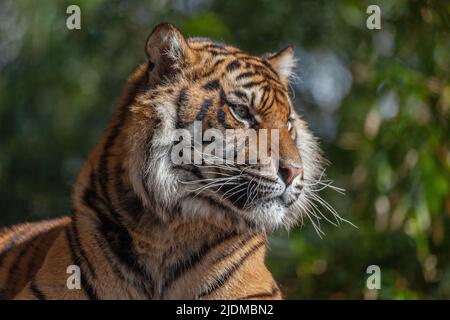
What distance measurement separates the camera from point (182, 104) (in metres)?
3.18

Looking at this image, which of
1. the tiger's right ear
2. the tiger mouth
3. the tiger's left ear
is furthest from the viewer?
the tiger's left ear

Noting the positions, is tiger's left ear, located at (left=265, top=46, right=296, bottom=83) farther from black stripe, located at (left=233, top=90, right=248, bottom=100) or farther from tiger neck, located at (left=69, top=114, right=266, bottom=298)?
tiger neck, located at (left=69, top=114, right=266, bottom=298)

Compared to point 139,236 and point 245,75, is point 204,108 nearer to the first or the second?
point 245,75

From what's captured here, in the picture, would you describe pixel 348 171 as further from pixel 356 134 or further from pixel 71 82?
pixel 71 82

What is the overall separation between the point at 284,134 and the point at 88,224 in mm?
815

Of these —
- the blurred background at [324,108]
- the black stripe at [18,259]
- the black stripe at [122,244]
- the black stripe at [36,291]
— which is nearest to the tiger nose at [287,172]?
the black stripe at [122,244]

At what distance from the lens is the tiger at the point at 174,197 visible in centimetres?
314

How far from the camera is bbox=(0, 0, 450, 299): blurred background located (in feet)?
21.9

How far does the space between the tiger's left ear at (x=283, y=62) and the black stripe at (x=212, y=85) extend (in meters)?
0.44

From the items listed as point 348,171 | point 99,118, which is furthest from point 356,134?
point 99,118

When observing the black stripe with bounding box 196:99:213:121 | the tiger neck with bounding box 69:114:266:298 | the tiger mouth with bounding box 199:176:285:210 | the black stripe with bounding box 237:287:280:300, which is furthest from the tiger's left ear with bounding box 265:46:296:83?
the black stripe with bounding box 237:287:280:300

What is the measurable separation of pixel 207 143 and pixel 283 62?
723 millimetres

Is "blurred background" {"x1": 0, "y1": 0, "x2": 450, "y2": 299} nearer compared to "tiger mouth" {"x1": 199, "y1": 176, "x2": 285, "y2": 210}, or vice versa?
"tiger mouth" {"x1": 199, "y1": 176, "x2": 285, "y2": 210}

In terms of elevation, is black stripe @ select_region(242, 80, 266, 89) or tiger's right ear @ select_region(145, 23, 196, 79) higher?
tiger's right ear @ select_region(145, 23, 196, 79)
